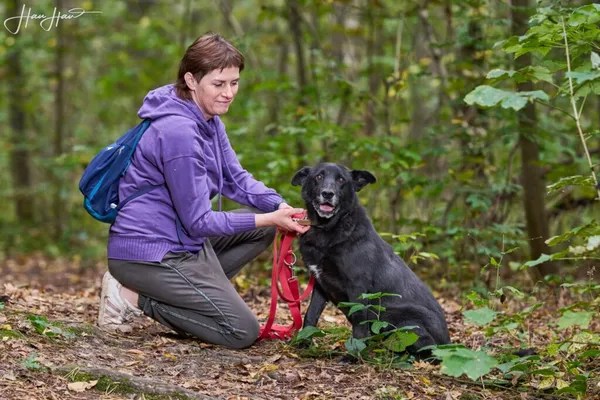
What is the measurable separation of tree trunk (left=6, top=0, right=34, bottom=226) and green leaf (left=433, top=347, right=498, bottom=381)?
37.2 ft

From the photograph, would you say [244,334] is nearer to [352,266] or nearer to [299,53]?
[352,266]

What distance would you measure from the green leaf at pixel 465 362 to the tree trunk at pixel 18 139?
37.2ft

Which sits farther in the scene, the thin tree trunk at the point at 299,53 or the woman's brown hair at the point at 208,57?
the thin tree trunk at the point at 299,53

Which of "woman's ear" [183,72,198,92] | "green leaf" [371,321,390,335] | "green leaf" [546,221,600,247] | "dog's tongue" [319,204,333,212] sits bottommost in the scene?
"green leaf" [371,321,390,335]

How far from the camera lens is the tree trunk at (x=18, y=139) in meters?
13.9

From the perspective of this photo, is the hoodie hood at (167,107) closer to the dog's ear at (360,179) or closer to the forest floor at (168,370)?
the dog's ear at (360,179)

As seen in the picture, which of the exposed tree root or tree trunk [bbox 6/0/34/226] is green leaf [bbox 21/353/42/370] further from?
tree trunk [bbox 6/0/34/226]

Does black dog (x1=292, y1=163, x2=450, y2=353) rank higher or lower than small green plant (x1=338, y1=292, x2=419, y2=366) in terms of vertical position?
higher

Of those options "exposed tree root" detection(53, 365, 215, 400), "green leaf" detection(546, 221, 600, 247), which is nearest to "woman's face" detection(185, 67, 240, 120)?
"exposed tree root" detection(53, 365, 215, 400)

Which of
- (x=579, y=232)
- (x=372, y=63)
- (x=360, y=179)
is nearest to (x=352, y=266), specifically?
(x=360, y=179)

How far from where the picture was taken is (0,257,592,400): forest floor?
3.77 metres

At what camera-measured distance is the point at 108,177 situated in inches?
184

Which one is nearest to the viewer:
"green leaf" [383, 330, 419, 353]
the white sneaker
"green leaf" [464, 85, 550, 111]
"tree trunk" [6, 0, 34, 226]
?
"green leaf" [464, 85, 550, 111]

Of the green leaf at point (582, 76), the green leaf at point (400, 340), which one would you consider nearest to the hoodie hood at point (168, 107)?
the green leaf at point (400, 340)
